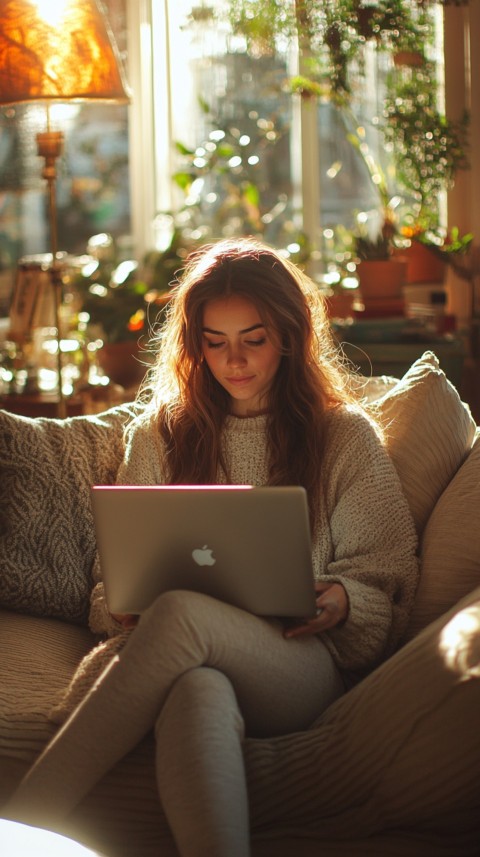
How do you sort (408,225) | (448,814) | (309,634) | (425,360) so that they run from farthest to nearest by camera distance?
(408,225) < (425,360) < (309,634) < (448,814)

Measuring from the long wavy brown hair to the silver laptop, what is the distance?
0.36 metres

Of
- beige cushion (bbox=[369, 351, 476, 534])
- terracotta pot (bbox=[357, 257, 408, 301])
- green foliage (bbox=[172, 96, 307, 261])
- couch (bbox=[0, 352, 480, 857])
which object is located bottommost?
A: couch (bbox=[0, 352, 480, 857])

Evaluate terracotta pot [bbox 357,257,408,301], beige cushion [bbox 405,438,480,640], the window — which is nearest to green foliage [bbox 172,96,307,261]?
the window

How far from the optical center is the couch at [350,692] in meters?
1.54

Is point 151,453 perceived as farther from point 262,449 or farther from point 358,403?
point 358,403

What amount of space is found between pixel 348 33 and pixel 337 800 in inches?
115

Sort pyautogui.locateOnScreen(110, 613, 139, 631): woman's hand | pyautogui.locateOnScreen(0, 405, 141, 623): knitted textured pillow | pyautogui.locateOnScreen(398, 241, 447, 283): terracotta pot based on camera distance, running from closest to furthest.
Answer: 1. pyautogui.locateOnScreen(110, 613, 139, 631): woman's hand
2. pyautogui.locateOnScreen(0, 405, 141, 623): knitted textured pillow
3. pyautogui.locateOnScreen(398, 241, 447, 283): terracotta pot

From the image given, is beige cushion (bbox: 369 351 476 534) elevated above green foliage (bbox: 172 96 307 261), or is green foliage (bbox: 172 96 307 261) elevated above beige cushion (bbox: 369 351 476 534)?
green foliage (bbox: 172 96 307 261)

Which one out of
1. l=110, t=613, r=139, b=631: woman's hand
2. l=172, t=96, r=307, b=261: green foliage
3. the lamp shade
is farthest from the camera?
l=172, t=96, r=307, b=261: green foliage

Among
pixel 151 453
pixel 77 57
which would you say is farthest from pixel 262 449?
pixel 77 57

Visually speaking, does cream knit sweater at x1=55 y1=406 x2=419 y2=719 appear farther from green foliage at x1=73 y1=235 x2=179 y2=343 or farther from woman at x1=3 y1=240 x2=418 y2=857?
green foliage at x1=73 y1=235 x2=179 y2=343

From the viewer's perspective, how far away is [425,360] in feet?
7.41

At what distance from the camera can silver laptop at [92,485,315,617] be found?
1.62m

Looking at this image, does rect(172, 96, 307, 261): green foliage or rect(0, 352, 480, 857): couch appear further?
rect(172, 96, 307, 261): green foliage
